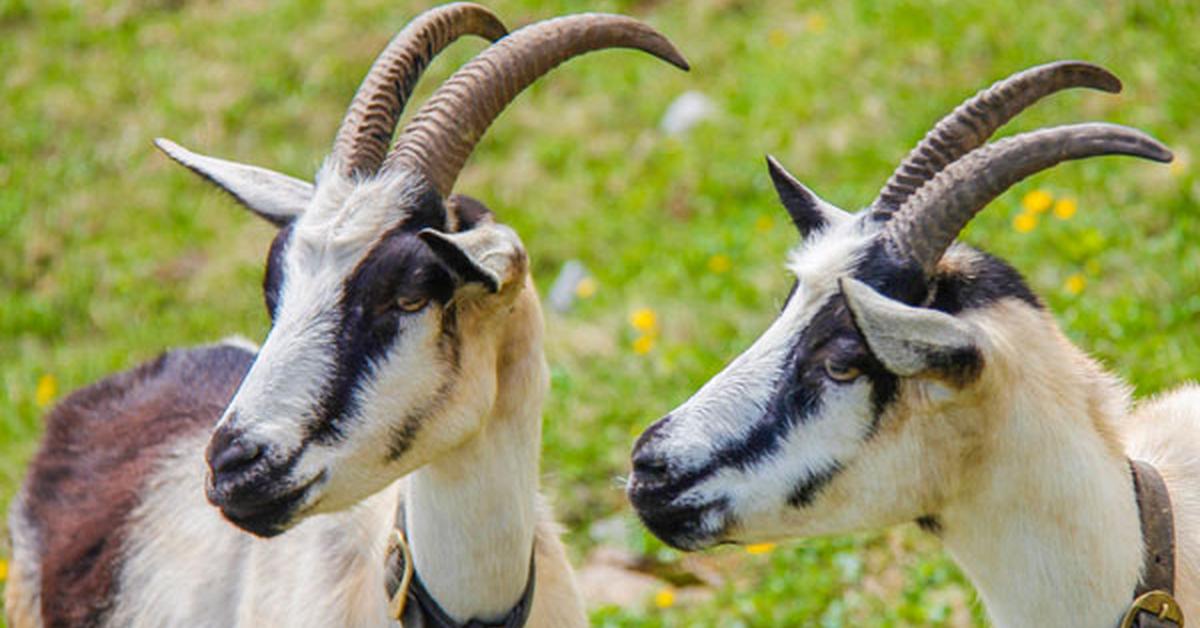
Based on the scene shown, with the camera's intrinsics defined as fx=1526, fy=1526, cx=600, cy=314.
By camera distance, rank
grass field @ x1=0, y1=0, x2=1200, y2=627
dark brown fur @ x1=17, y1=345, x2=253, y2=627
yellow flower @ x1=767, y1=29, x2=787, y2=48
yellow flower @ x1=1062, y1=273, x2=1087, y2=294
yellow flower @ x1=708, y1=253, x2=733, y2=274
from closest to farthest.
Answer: dark brown fur @ x1=17, y1=345, x2=253, y2=627 → grass field @ x1=0, y1=0, x2=1200, y2=627 → yellow flower @ x1=1062, y1=273, x2=1087, y2=294 → yellow flower @ x1=708, y1=253, x2=733, y2=274 → yellow flower @ x1=767, y1=29, x2=787, y2=48

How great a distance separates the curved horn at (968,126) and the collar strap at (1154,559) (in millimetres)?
740

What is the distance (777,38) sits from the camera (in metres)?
8.22

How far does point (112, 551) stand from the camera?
4414mm

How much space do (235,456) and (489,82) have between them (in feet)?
3.44

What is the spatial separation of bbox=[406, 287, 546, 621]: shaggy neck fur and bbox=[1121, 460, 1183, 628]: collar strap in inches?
52.8

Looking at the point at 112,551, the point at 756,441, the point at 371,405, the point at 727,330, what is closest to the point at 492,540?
the point at 371,405

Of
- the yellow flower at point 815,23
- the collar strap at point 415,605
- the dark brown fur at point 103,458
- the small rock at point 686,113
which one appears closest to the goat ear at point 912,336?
the collar strap at point 415,605

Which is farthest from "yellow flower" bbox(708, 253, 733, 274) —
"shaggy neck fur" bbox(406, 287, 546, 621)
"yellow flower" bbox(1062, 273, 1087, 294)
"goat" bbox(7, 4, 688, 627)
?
"shaggy neck fur" bbox(406, 287, 546, 621)

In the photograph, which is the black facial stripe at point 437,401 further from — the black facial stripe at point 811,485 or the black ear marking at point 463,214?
the black facial stripe at point 811,485

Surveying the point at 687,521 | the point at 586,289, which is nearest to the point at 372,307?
the point at 687,521

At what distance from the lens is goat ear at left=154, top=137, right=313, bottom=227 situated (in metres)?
3.62

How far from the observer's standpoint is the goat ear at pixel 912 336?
2.71m

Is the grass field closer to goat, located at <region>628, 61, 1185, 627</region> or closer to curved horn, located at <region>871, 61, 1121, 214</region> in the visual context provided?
goat, located at <region>628, 61, 1185, 627</region>

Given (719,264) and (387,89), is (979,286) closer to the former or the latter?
(387,89)
